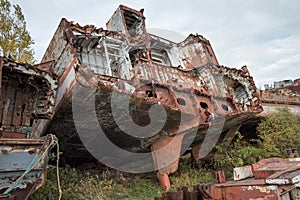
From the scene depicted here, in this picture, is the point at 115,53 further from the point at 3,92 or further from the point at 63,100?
the point at 3,92

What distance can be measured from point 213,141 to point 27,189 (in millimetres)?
8284

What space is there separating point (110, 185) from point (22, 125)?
3133 mm

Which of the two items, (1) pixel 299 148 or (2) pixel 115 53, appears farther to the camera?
(1) pixel 299 148

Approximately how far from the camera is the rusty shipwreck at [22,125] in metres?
3.99

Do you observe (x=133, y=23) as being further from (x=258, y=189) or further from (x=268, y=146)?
(x=258, y=189)

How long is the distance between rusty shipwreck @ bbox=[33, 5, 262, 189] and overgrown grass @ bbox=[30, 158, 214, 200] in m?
0.73

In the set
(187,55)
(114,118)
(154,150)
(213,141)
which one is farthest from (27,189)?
(187,55)

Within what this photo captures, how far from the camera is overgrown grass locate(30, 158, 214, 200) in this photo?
601cm

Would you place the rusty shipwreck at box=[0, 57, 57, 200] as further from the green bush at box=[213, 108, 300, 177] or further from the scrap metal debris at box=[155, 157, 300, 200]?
the green bush at box=[213, 108, 300, 177]

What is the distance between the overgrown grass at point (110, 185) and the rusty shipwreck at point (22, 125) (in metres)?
1.47

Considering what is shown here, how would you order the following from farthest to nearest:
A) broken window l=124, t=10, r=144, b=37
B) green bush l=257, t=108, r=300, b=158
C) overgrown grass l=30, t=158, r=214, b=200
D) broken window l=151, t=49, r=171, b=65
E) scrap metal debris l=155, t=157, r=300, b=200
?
broken window l=151, t=49, r=171, b=65 → broken window l=124, t=10, r=144, b=37 → green bush l=257, t=108, r=300, b=158 → overgrown grass l=30, t=158, r=214, b=200 → scrap metal debris l=155, t=157, r=300, b=200

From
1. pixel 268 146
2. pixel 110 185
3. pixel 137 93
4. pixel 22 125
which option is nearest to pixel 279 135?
pixel 268 146

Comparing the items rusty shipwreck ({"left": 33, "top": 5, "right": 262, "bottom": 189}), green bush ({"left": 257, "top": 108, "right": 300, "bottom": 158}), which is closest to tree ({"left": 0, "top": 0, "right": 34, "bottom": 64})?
rusty shipwreck ({"left": 33, "top": 5, "right": 262, "bottom": 189})

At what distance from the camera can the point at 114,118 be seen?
7.31m
